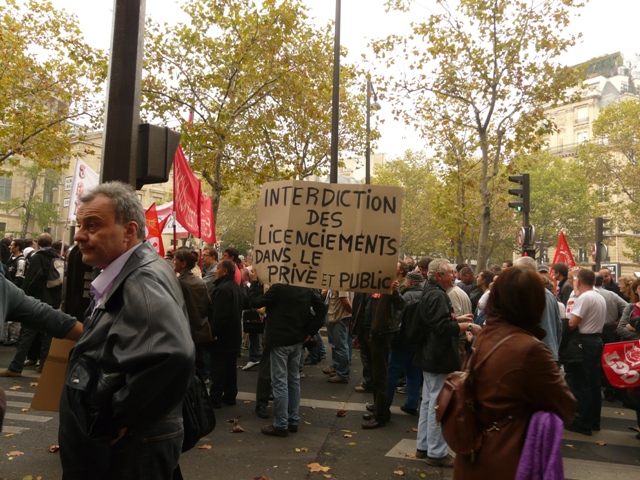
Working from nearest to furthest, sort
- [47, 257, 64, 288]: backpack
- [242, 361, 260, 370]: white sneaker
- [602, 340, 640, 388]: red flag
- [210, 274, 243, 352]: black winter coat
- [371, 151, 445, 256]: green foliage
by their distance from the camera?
[602, 340, 640, 388]: red flag
[210, 274, 243, 352]: black winter coat
[47, 257, 64, 288]: backpack
[242, 361, 260, 370]: white sneaker
[371, 151, 445, 256]: green foliage

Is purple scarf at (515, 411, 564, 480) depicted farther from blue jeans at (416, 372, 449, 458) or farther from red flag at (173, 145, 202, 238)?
red flag at (173, 145, 202, 238)

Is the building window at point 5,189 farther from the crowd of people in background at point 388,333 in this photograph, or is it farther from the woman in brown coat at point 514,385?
the woman in brown coat at point 514,385

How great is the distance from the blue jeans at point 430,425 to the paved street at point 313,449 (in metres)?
0.16

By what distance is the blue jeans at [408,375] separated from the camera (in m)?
7.66

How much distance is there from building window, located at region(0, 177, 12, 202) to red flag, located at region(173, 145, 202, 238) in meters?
52.5

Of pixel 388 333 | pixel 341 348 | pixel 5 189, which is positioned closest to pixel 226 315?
pixel 388 333

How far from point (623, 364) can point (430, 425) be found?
96.2 inches

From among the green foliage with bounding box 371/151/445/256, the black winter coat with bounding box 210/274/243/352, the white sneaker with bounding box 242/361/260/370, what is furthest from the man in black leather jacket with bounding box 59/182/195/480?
the green foliage with bounding box 371/151/445/256

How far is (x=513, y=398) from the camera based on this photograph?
2.68 meters

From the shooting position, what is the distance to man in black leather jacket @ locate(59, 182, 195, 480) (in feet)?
6.68

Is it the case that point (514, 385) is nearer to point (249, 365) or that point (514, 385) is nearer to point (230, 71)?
point (249, 365)

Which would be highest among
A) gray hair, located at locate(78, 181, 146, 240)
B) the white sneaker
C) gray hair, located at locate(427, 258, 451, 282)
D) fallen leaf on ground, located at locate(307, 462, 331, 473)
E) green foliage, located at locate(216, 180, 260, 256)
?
green foliage, located at locate(216, 180, 260, 256)

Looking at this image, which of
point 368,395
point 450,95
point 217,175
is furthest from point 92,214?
point 450,95

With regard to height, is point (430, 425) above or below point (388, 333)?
below
